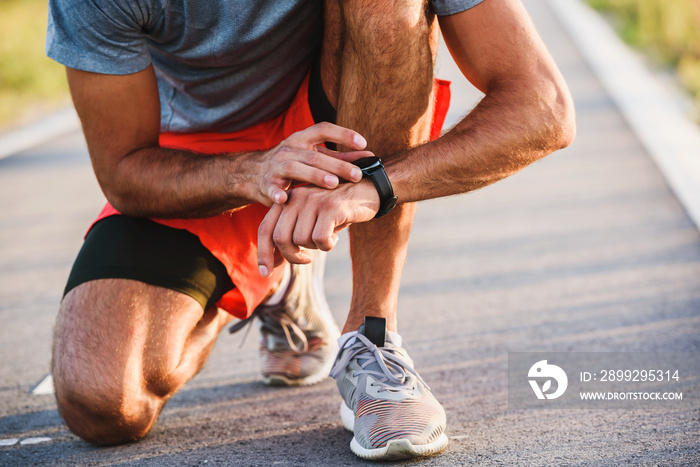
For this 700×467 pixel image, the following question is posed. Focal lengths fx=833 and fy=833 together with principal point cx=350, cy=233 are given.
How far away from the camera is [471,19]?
7.04 feet

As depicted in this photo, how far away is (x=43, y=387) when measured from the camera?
272cm

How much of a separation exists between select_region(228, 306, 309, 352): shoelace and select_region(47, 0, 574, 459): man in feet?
0.57

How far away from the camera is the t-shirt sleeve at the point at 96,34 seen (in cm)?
215

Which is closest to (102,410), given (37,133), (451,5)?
(451,5)

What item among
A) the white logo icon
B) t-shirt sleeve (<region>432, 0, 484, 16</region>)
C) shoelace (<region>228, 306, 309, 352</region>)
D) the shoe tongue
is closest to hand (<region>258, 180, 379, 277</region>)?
the shoe tongue

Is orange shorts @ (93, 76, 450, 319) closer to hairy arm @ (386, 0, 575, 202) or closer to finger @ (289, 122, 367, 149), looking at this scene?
hairy arm @ (386, 0, 575, 202)

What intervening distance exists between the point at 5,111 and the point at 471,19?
25.3ft

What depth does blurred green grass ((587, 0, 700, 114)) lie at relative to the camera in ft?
26.0

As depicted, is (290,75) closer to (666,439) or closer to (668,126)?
(666,439)

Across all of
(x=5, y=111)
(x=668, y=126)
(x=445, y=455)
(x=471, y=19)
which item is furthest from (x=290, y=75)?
(x=5, y=111)

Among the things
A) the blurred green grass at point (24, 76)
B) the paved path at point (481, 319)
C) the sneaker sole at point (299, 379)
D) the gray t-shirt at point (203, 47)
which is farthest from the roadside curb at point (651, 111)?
the blurred green grass at point (24, 76)

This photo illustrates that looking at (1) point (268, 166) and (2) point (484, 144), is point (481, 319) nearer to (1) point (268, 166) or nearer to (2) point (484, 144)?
(2) point (484, 144)

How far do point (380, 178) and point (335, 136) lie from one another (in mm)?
151

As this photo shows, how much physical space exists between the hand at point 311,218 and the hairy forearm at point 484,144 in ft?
0.35
